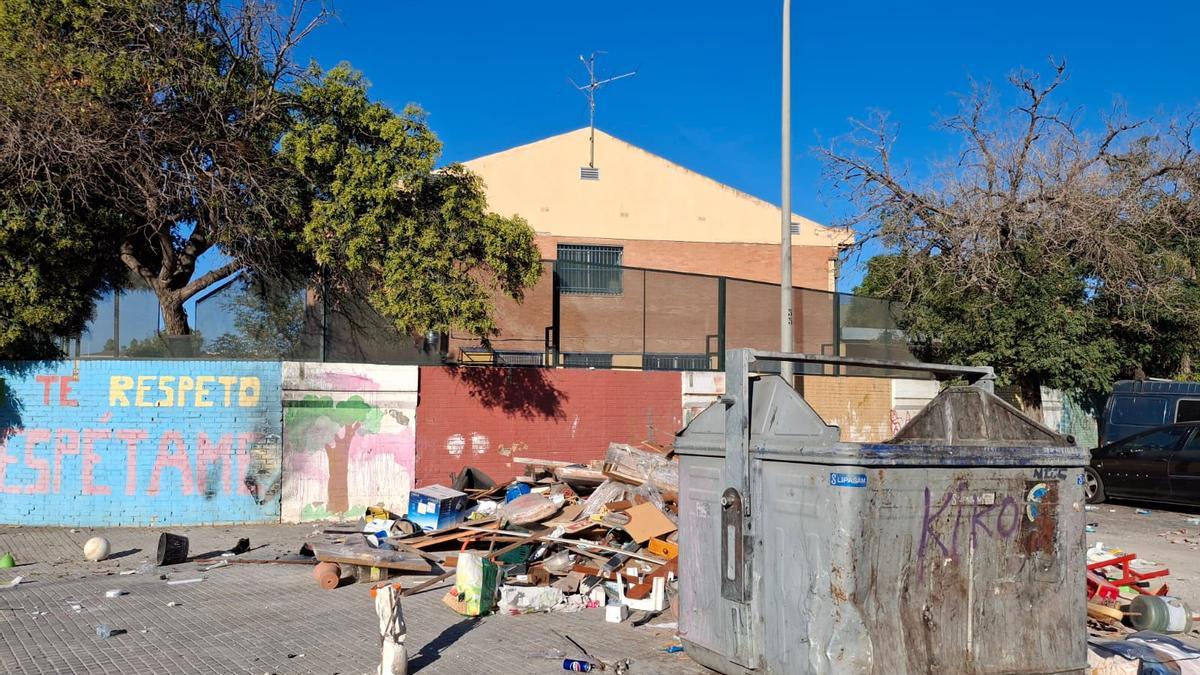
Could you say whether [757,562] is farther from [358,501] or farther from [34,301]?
[34,301]

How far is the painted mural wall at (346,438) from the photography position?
1317cm

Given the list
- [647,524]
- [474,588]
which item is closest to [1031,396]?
[647,524]

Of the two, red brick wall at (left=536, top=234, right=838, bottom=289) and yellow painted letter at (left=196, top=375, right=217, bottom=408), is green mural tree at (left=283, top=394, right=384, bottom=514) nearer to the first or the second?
yellow painted letter at (left=196, top=375, right=217, bottom=408)

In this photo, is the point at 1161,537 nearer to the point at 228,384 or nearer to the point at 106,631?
the point at 106,631

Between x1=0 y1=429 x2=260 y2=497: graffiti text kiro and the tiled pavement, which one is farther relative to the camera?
x1=0 y1=429 x2=260 y2=497: graffiti text kiro

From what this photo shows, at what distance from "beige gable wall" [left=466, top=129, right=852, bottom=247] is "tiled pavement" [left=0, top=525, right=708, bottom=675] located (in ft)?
71.8

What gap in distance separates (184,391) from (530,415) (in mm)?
5109

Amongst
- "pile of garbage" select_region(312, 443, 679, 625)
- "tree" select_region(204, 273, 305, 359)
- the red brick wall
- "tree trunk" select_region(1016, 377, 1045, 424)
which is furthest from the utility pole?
the red brick wall

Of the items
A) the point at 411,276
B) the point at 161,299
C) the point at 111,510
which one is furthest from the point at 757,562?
the point at 161,299

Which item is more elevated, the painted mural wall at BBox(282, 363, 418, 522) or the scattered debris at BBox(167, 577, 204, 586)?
the painted mural wall at BBox(282, 363, 418, 522)

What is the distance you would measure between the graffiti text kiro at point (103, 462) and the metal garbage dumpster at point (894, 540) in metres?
9.26

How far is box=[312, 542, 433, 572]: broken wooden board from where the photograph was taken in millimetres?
9227

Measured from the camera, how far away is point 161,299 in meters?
13.8

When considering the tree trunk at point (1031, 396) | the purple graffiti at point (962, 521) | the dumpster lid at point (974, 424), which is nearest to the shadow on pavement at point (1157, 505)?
the tree trunk at point (1031, 396)
